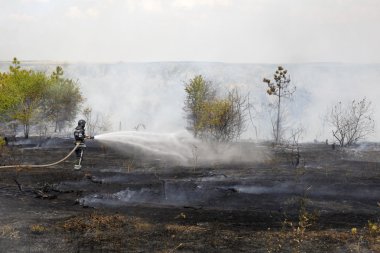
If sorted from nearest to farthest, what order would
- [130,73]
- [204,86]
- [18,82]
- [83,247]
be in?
[83,247] → [18,82] → [204,86] → [130,73]

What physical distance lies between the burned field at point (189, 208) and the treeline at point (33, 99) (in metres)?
23.5

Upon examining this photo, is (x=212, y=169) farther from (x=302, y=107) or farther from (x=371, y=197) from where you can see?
(x=302, y=107)

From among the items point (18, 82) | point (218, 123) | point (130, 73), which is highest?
point (130, 73)

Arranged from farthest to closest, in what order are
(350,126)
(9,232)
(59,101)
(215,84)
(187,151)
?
1. (215,84)
2. (59,101)
3. (350,126)
4. (187,151)
5. (9,232)

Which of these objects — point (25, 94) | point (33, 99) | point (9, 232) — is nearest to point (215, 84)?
point (33, 99)

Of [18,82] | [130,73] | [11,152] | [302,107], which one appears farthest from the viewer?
[130,73]

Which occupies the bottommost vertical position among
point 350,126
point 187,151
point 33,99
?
point 187,151

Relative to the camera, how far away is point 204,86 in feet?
Answer: 192

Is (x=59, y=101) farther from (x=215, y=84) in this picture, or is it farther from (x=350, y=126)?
(x=215, y=84)

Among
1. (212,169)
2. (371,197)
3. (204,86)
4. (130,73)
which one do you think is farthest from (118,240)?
(130,73)

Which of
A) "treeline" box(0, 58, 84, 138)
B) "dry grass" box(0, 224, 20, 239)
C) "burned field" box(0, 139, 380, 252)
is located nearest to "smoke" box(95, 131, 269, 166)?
"burned field" box(0, 139, 380, 252)

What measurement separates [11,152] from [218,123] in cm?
1660

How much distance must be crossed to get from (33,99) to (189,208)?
124 ft

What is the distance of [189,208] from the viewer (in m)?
14.2
